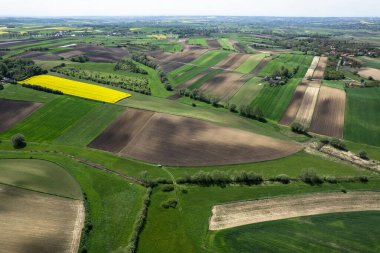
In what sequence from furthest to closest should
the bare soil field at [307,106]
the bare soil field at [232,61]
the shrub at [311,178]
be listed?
the bare soil field at [232,61] → the bare soil field at [307,106] → the shrub at [311,178]

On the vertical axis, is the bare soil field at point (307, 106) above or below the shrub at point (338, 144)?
above

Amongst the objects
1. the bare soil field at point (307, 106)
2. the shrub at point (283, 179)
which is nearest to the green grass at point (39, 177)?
the shrub at point (283, 179)

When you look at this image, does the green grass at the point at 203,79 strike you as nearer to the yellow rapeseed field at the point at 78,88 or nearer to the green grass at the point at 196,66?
the green grass at the point at 196,66

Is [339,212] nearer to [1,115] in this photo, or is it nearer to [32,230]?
[32,230]

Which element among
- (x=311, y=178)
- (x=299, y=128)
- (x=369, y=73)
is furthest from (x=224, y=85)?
(x=369, y=73)

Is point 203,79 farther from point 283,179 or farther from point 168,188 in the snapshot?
point 168,188

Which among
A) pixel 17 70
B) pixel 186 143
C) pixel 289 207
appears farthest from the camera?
pixel 17 70

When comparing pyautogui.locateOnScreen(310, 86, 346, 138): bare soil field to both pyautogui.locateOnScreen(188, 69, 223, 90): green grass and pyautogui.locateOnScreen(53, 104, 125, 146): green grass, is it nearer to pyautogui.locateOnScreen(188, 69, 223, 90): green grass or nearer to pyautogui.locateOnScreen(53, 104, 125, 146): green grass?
pyautogui.locateOnScreen(188, 69, 223, 90): green grass
